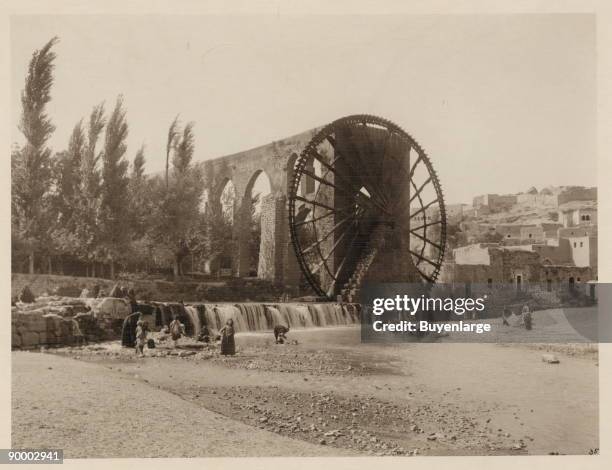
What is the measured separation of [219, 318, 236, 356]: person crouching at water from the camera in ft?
21.4

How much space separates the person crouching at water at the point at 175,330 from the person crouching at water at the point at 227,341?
0.50 m

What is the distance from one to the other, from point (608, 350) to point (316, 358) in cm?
359

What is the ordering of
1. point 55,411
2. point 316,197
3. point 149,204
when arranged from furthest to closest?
1. point 316,197
2. point 149,204
3. point 55,411

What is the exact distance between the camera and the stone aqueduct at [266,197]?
25.1 ft

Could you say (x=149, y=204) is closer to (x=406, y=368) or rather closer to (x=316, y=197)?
(x=316, y=197)

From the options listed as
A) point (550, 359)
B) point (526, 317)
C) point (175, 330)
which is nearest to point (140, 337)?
point (175, 330)

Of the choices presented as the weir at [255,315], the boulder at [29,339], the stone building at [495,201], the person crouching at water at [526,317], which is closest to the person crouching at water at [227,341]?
the weir at [255,315]

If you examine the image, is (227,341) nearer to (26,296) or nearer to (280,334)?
(280,334)

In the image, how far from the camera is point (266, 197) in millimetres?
8758

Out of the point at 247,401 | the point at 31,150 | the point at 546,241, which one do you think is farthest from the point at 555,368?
the point at 31,150

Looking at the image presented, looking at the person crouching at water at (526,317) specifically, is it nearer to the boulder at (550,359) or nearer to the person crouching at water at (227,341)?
the boulder at (550,359)

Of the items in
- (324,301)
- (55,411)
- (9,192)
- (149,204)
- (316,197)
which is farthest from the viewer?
(316,197)

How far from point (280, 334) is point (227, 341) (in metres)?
0.66

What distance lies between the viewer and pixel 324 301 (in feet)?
25.8
